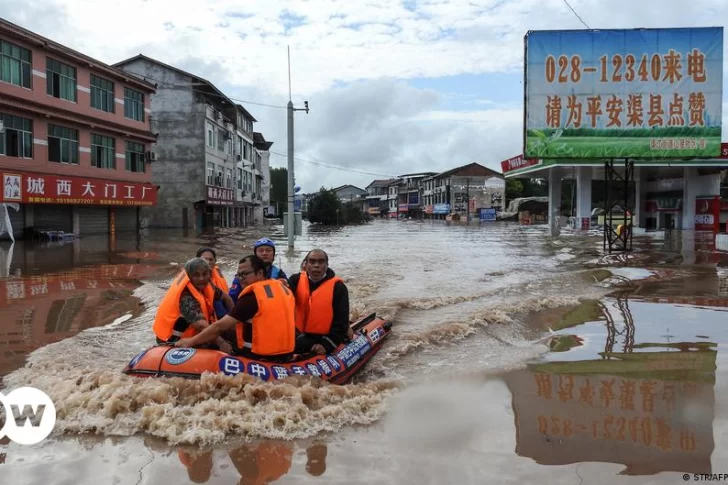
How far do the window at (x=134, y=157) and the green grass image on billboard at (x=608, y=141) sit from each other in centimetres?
2336

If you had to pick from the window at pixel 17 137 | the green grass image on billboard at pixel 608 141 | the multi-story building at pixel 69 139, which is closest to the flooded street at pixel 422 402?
the green grass image on billboard at pixel 608 141

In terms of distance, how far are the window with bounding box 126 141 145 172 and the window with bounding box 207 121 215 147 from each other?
869 cm

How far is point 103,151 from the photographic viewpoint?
102ft

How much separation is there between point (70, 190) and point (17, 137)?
3267 mm

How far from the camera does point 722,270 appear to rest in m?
15.8

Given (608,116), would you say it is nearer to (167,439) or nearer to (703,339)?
(703,339)

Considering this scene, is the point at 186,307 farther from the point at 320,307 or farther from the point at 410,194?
the point at 410,194

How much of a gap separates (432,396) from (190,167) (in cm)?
3874

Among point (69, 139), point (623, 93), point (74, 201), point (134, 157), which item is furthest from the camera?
point (134, 157)

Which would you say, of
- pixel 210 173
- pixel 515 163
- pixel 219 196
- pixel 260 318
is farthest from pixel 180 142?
pixel 260 318

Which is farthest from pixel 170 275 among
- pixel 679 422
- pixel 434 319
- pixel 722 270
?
pixel 722 270

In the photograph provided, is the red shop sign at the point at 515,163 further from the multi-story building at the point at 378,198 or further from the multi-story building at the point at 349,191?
the multi-story building at the point at 349,191

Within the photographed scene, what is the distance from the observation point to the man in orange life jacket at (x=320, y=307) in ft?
21.5

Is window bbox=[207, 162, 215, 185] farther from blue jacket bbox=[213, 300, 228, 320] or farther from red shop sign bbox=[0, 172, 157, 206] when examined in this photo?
blue jacket bbox=[213, 300, 228, 320]
